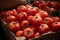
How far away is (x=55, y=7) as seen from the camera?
349 cm

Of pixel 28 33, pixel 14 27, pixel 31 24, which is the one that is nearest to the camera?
pixel 28 33

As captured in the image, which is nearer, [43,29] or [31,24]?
[43,29]

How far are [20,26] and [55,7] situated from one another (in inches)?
63.6

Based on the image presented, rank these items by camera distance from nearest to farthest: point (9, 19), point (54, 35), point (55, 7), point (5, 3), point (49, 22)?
point (54, 35), point (49, 22), point (9, 19), point (5, 3), point (55, 7)

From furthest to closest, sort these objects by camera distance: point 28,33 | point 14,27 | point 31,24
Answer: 1. point 31,24
2. point 14,27
3. point 28,33

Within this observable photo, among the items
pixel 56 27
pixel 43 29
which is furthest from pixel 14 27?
pixel 56 27

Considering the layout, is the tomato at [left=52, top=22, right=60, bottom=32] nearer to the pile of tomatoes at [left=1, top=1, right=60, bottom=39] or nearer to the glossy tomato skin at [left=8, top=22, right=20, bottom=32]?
the pile of tomatoes at [left=1, top=1, right=60, bottom=39]

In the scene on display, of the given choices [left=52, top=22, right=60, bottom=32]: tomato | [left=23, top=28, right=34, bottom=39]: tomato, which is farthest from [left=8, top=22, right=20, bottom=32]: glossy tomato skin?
[left=52, top=22, right=60, bottom=32]: tomato

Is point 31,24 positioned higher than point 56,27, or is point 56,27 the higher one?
point 31,24

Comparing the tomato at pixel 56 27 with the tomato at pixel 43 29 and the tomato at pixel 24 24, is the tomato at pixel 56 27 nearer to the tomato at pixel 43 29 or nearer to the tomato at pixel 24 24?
the tomato at pixel 43 29

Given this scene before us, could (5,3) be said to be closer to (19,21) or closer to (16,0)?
(16,0)

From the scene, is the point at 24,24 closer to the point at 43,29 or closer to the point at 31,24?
the point at 31,24

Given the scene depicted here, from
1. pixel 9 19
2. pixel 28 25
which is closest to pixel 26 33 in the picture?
pixel 28 25

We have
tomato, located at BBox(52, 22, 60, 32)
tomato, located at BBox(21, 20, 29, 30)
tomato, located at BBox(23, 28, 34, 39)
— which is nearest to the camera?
tomato, located at BBox(23, 28, 34, 39)
